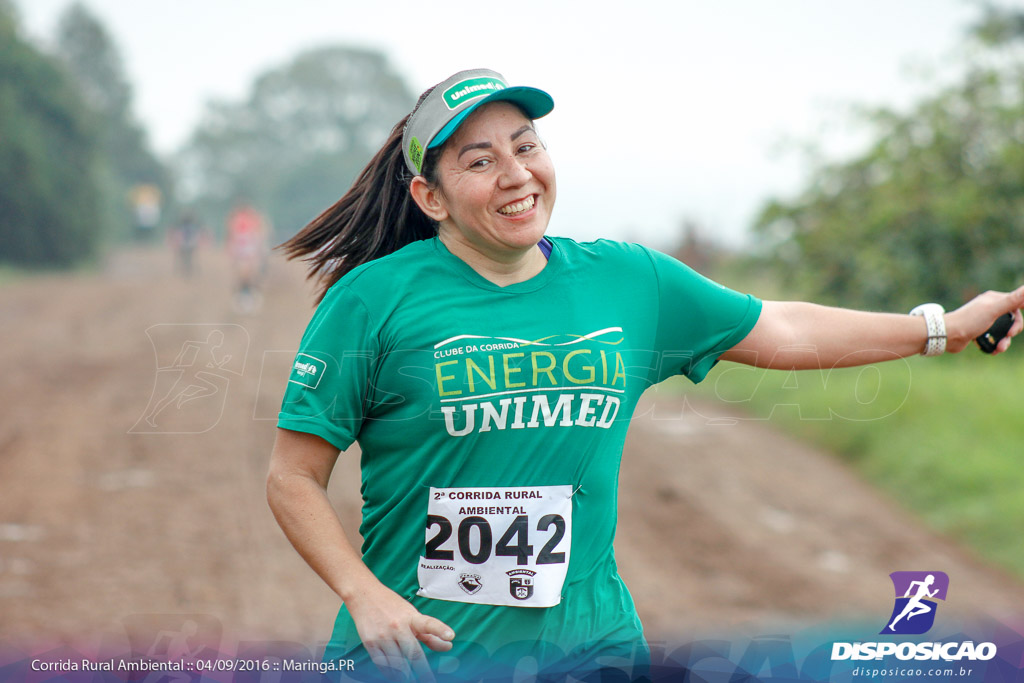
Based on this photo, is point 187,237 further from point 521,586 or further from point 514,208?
point 521,586

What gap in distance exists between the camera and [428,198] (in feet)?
8.20

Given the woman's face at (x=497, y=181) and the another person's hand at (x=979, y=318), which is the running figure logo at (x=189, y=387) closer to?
the woman's face at (x=497, y=181)

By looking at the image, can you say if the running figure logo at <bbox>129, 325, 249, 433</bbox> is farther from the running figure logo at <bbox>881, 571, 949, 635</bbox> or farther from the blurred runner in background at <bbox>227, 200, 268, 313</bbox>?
the running figure logo at <bbox>881, 571, 949, 635</bbox>

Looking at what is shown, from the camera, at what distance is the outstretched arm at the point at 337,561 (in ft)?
6.98

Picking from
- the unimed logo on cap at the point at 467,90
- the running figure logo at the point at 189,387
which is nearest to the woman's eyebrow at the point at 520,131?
the unimed logo on cap at the point at 467,90

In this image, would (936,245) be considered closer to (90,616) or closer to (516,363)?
(90,616)

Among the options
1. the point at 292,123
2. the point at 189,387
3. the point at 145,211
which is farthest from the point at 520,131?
the point at 292,123

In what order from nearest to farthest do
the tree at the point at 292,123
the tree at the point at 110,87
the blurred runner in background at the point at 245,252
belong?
the blurred runner in background at the point at 245,252 < the tree at the point at 110,87 < the tree at the point at 292,123

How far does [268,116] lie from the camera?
74938 millimetres

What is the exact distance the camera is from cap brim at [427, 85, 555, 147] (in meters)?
2.33

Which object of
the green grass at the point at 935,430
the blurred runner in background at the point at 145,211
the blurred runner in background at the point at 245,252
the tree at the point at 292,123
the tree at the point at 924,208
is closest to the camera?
the green grass at the point at 935,430

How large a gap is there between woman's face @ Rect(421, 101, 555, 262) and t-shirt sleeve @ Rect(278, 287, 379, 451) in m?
0.34

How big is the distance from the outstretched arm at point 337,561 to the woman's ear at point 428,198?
615 mm

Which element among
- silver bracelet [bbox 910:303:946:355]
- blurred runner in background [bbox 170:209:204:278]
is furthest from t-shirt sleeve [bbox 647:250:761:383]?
blurred runner in background [bbox 170:209:204:278]
